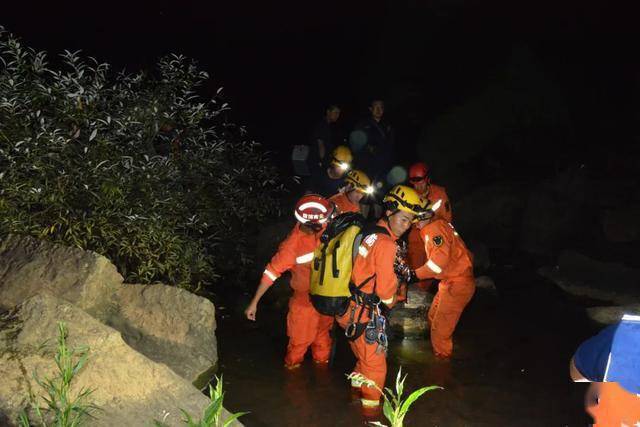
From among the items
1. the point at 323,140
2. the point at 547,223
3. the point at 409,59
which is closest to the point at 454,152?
the point at 547,223

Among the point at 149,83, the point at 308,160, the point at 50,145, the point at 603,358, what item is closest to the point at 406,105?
the point at 308,160

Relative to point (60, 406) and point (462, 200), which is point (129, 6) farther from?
point (60, 406)

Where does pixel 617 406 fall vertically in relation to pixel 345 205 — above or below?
above

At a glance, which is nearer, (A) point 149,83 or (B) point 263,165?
(A) point 149,83

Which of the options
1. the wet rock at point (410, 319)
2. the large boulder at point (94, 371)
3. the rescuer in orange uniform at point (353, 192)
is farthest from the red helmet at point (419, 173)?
the large boulder at point (94, 371)

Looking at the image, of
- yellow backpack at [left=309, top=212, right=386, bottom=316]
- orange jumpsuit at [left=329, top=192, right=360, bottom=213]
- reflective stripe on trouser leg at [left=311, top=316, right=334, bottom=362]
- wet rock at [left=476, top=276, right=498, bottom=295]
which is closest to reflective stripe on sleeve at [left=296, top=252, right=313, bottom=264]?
yellow backpack at [left=309, top=212, right=386, bottom=316]

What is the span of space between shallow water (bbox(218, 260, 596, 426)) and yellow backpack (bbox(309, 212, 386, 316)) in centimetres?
91

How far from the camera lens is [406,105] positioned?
51.3 feet

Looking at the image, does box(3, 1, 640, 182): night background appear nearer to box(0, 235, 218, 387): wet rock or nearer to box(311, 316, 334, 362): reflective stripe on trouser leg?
box(0, 235, 218, 387): wet rock

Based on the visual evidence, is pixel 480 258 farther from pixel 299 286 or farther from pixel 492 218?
pixel 299 286

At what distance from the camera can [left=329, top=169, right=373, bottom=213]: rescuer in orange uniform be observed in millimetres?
6430

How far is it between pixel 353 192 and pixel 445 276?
49.7 inches

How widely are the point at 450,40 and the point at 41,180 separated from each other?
1212 centimetres

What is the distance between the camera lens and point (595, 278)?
29.7 feet
